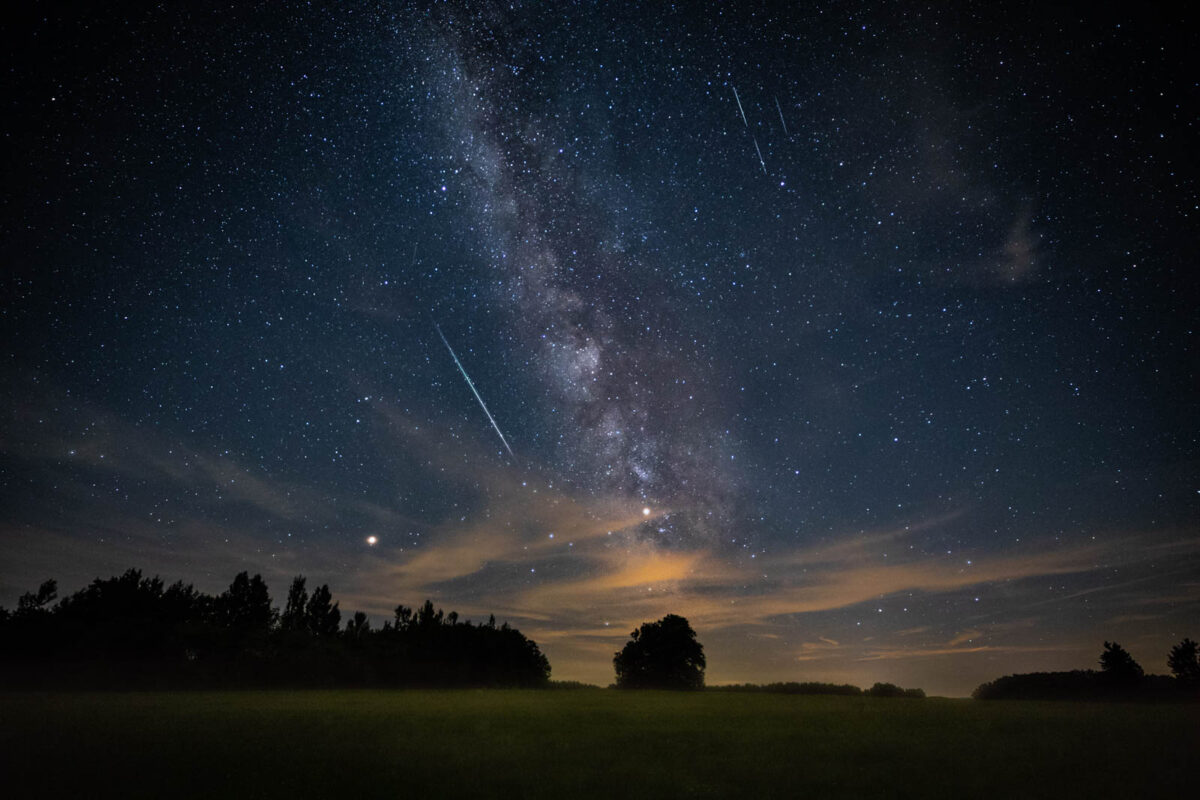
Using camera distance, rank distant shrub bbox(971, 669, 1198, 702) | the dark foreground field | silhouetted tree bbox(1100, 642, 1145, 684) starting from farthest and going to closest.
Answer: silhouetted tree bbox(1100, 642, 1145, 684)
distant shrub bbox(971, 669, 1198, 702)
the dark foreground field

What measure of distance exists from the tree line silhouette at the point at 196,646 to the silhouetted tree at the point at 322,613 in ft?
3.47

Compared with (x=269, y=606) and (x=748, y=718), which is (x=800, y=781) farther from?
(x=269, y=606)

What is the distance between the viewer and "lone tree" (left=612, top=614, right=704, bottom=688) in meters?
92.8

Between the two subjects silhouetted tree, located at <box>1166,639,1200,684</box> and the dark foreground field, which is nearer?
the dark foreground field

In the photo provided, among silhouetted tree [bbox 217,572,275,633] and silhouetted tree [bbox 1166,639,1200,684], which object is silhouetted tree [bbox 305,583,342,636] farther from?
silhouetted tree [bbox 1166,639,1200,684]

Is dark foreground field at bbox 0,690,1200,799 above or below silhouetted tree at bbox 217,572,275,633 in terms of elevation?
below

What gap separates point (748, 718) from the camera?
25.9 m

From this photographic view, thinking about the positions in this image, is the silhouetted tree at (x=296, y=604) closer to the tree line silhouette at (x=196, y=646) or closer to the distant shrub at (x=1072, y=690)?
the tree line silhouette at (x=196, y=646)

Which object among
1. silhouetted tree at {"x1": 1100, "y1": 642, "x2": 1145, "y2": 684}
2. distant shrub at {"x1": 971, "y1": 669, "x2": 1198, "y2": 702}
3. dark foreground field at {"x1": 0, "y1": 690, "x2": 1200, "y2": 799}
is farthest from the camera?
silhouetted tree at {"x1": 1100, "y1": 642, "x2": 1145, "y2": 684}

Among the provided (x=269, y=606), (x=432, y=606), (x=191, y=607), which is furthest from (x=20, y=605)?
(x=432, y=606)

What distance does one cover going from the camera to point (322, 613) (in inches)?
3627

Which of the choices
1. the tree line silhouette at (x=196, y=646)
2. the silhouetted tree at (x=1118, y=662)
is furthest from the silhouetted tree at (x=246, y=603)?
the silhouetted tree at (x=1118, y=662)

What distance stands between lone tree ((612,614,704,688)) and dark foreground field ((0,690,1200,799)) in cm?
7431

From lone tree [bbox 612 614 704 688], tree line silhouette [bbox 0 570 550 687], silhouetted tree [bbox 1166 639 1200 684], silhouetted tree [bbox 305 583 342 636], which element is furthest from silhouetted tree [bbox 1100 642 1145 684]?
silhouetted tree [bbox 305 583 342 636]
